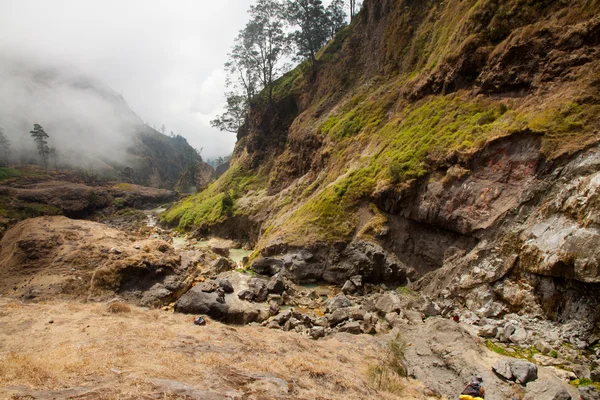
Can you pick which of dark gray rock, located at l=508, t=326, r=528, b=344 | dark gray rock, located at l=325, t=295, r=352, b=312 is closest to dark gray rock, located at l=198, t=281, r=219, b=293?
dark gray rock, located at l=325, t=295, r=352, b=312

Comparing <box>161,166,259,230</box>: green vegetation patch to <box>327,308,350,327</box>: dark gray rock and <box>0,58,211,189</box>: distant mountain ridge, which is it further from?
<box>0,58,211,189</box>: distant mountain ridge

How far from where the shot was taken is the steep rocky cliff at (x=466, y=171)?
1777 centimetres

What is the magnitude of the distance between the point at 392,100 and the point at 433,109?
1029 centimetres

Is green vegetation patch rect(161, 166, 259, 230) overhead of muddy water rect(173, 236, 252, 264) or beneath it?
overhead

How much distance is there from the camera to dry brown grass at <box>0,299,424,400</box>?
9.59 m

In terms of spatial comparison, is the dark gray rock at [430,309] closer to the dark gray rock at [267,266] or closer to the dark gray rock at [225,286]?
the dark gray rock at [267,266]

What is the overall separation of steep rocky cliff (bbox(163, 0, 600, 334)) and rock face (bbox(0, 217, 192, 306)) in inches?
344

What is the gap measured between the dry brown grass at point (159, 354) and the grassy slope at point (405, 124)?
14822mm

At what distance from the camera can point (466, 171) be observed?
977 inches

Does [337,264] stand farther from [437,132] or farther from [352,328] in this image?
[437,132]

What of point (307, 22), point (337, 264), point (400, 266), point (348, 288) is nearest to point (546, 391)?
point (400, 266)

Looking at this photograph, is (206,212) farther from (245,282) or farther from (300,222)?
(245,282)

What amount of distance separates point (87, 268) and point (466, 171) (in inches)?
1212

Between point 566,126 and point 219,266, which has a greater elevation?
point 566,126
